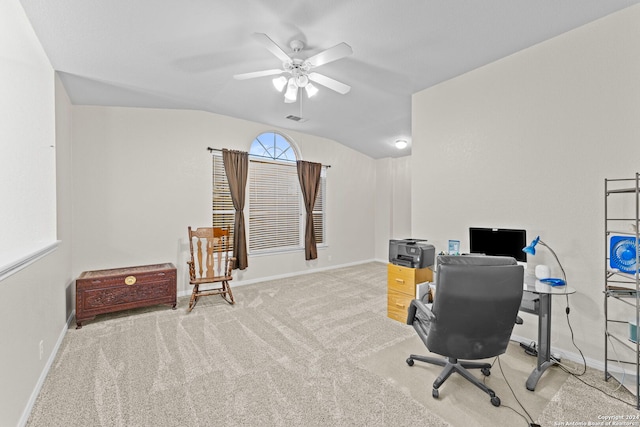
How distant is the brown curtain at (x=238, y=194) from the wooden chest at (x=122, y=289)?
110 cm

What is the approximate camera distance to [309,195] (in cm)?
554

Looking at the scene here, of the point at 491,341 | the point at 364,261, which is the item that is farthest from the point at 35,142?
the point at 364,261

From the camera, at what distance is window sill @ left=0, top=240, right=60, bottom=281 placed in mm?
1583

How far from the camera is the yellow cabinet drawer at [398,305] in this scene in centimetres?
329

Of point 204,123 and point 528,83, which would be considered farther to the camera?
point 204,123

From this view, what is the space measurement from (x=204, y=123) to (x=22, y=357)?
3513 millimetres

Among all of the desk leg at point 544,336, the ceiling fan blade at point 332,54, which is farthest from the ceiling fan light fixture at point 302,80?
the desk leg at point 544,336

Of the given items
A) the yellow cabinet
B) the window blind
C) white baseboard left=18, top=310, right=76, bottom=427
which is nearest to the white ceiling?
the window blind

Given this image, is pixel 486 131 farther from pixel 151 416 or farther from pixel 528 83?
pixel 151 416

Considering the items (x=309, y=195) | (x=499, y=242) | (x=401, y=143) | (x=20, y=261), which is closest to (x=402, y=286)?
(x=499, y=242)

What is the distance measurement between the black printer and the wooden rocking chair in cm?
222

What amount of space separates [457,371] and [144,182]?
4.38m

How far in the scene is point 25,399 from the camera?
1.81 meters

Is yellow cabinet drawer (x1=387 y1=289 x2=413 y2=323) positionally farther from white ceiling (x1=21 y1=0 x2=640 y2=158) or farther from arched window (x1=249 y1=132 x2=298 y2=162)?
arched window (x1=249 y1=132 x2=298 y2=162)
